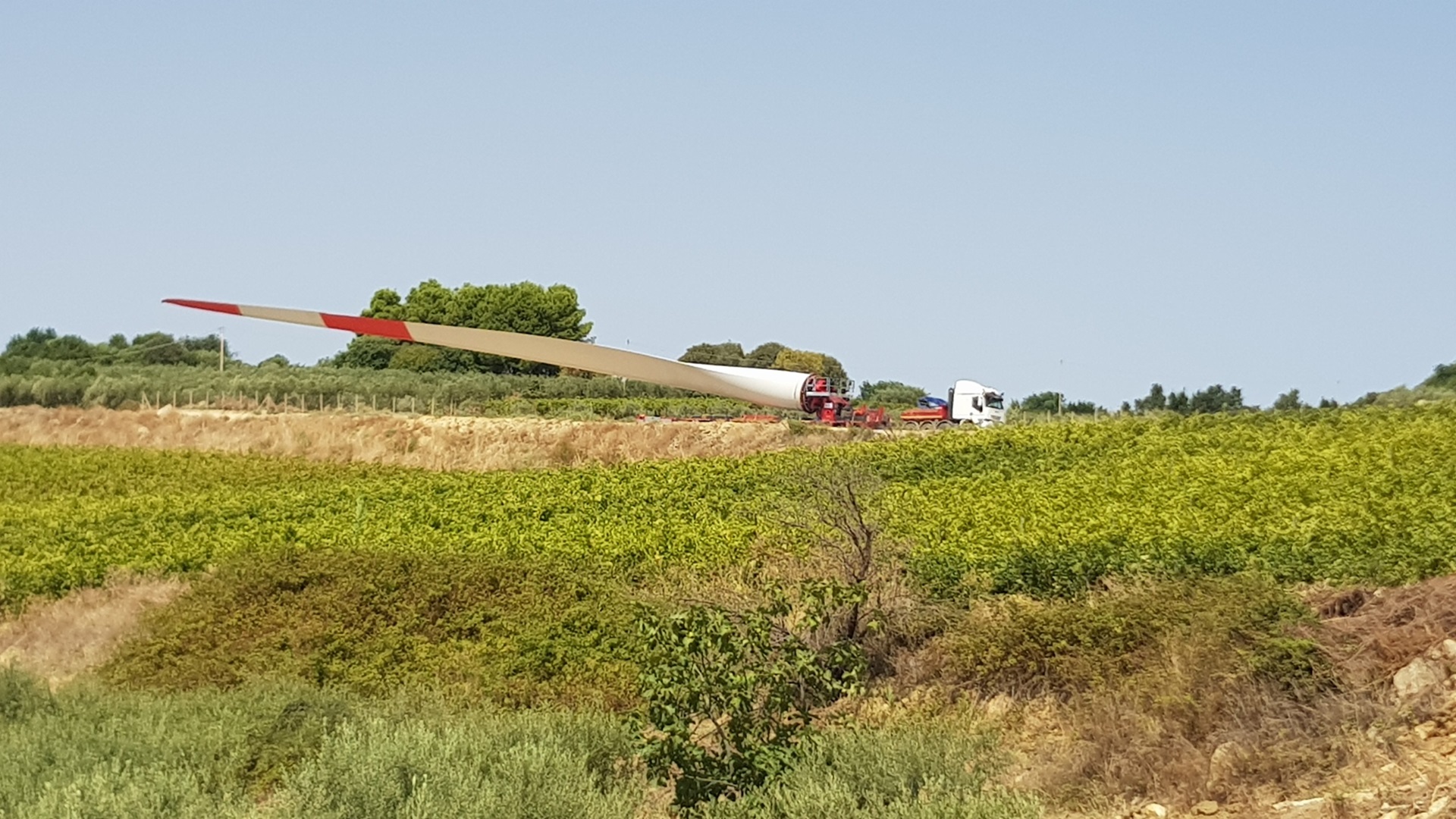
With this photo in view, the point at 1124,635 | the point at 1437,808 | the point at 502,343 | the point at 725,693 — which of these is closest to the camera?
the point at 1437,808

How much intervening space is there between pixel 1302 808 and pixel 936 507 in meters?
12.3

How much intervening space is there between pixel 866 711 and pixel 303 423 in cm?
3310

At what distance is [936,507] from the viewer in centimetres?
2398

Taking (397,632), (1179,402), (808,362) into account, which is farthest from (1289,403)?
(808,362)

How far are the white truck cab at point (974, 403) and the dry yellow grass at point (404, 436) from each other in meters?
6.81

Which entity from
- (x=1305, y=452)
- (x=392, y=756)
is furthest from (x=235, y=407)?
(x=392, y=756)

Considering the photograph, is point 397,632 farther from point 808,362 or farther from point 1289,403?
point 808,362

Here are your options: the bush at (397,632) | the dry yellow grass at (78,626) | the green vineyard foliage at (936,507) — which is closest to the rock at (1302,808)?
the green vineyard foliage at (936,507)

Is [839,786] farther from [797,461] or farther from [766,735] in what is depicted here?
[797,461]

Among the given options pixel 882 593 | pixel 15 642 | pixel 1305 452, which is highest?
pixel 1305 452

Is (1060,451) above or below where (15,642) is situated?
above

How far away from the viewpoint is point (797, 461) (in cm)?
3155

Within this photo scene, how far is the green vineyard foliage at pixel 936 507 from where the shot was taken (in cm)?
1877

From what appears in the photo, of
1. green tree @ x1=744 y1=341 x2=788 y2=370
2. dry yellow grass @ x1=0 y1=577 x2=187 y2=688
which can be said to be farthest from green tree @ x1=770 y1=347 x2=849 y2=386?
dry yellow grass @ x1=0 y1=577 x2=187 y2=688
